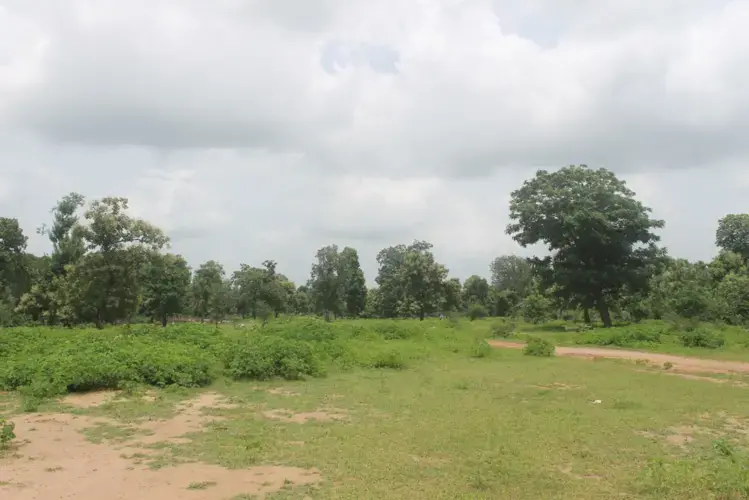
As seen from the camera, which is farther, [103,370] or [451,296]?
[451,296]

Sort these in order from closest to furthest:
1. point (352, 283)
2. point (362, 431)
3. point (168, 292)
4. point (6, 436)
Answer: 1. point (6, 436)
2. point (362, 431)
3. point (168, 292)
4. point (352, 283)

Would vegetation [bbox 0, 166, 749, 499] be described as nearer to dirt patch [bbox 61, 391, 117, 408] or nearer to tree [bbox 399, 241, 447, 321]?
dirt patch [bbox 61, 391, 117, 408]

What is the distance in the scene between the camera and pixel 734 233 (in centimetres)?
5503

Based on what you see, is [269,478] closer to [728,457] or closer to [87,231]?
[728,457]

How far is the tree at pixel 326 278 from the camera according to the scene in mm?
58938

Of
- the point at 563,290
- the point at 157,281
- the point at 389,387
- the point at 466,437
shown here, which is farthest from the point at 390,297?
the point at 466,437

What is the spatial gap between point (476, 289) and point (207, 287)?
4034 cm

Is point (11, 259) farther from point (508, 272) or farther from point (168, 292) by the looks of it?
point (508, 272)

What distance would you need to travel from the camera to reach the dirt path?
19.3 m

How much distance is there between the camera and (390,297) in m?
68.9

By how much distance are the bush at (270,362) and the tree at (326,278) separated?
1588 inches

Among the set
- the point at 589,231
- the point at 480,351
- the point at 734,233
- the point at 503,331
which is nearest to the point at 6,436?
the point at 480,351

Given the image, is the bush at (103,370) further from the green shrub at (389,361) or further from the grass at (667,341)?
the grass at (667,341)

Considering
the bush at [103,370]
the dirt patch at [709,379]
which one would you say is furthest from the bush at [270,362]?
the dirt patch at [709,379]
